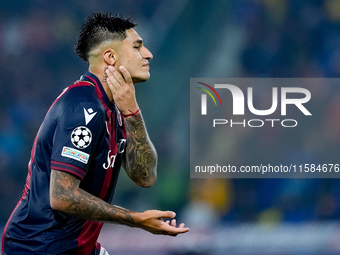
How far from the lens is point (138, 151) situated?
10.7 ft

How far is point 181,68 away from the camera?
19.4ft

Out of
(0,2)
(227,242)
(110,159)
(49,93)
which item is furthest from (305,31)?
(110,159)

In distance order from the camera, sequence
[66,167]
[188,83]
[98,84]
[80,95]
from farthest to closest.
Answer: [188,83], [98,84], [80,95], [66,167]

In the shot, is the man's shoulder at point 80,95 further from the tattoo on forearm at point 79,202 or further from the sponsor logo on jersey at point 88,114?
the tattoo on forearm at point 79,202

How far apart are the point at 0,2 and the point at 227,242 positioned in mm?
3219

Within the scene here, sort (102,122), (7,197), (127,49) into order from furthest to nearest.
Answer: (7,197)
(127,49)
(102,122)

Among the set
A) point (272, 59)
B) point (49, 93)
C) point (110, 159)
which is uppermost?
point (272, 59)

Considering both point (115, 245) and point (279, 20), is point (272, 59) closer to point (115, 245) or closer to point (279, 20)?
point (279, 20)

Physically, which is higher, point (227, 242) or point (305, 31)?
point (305, 31)

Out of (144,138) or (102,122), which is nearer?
(102,122)

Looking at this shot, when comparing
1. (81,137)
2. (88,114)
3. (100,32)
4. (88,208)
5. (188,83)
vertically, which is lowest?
(88,208)

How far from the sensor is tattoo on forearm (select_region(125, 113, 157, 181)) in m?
3.25

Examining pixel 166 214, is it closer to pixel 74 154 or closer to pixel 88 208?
pixel 88 208

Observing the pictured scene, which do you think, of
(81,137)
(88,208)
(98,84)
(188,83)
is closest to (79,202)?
(88,208)
